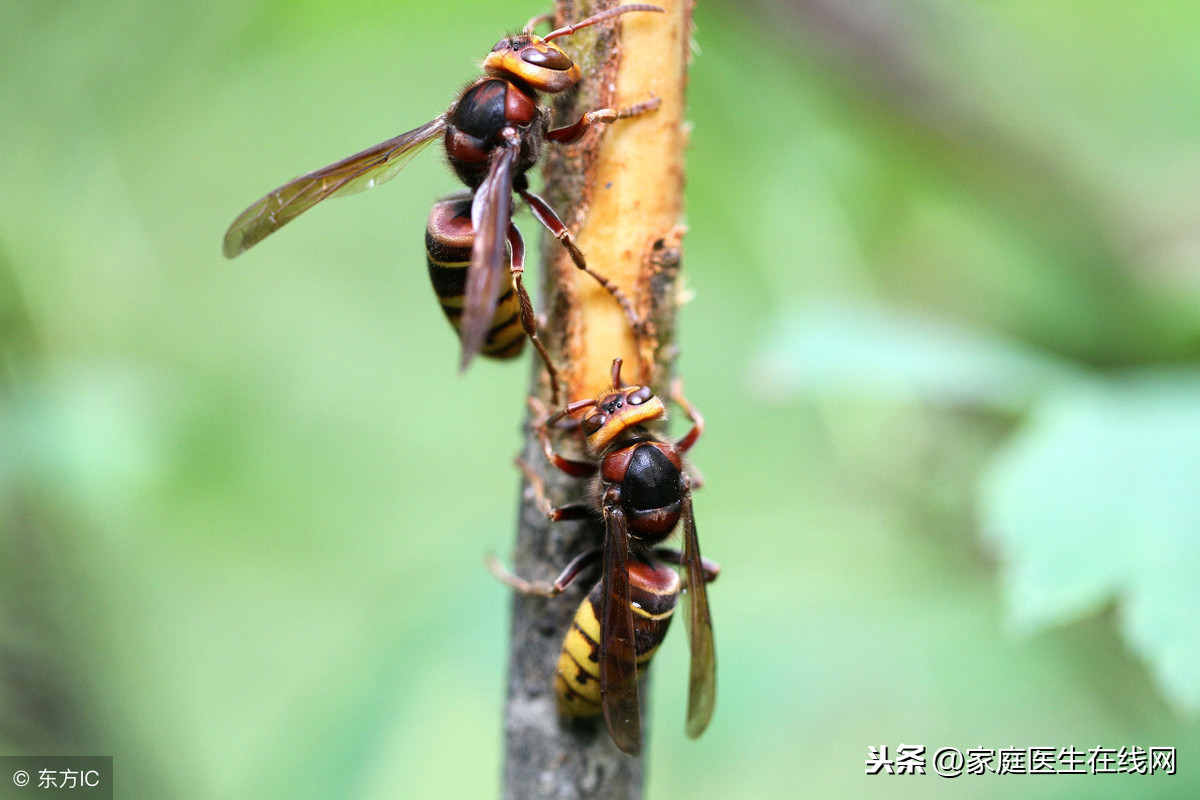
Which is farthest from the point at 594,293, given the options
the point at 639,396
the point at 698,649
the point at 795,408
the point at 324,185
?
the point at 795,408

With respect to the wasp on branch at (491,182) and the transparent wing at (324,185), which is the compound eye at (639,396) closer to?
the wasp on branch at (491,182)

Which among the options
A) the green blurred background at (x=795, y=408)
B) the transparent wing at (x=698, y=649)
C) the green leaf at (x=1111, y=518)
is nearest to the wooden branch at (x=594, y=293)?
the transparent wing at (x=698, y=649)

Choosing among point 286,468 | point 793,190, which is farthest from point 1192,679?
point 286,468

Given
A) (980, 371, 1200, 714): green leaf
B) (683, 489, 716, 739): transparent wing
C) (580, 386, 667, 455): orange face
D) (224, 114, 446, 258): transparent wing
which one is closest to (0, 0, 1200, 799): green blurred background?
(980, 371, 1200, 714): green leaf

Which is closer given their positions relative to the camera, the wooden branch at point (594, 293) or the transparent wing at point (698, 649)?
the wooden branch at point (594, 293)

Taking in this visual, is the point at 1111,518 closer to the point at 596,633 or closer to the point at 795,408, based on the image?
the point at 596,633

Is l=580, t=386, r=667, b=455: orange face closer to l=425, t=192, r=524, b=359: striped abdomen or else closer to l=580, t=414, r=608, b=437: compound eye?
l=580, t=414, r=608, b=437: compound eye

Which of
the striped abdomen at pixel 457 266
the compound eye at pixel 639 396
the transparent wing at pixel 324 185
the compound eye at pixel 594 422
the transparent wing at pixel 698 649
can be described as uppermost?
the transparent wing at pixel 324 185
